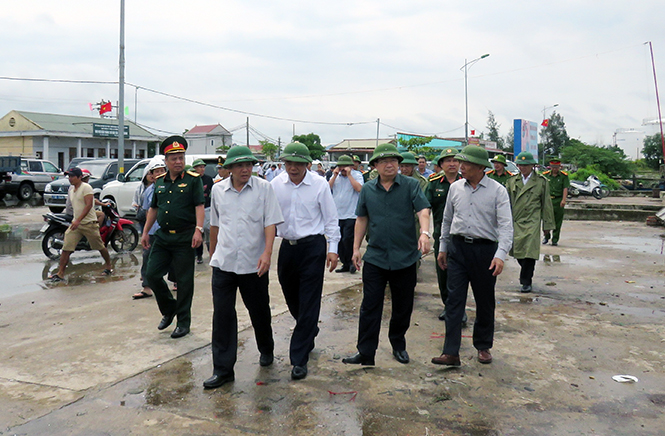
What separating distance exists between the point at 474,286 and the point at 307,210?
1533mm

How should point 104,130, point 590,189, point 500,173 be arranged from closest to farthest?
point 500,173
point 590,189
point 104,130

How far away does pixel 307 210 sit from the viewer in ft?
15.1

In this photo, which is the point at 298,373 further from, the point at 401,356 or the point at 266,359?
the point at 401,356

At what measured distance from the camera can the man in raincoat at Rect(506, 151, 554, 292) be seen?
754cm

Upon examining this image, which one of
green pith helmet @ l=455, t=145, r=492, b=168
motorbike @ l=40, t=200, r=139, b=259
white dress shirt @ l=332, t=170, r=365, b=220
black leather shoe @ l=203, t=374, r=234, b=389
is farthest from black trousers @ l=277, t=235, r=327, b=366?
motorbike @ l=40, t=200, r=139, b=259

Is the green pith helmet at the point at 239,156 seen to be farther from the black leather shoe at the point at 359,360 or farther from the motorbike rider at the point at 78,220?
the motorbike rider at the point at 78,220

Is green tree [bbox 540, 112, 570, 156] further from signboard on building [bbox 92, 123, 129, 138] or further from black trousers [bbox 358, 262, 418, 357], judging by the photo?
black trousers [bbox 358, 262, 418, 357]

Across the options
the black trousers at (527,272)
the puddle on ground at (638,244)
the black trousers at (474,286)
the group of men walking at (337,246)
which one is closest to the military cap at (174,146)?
the group of men walking at (337,246)

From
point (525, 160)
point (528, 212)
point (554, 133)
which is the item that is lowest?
point (528, 212)

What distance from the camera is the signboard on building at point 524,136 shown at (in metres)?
47.2

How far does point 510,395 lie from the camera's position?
4078 mm

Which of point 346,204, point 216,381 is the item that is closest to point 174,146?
point 216,381

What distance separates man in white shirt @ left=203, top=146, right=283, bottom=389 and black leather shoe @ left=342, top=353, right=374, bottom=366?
949 millimetres

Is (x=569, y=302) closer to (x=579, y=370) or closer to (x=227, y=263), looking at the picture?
(x=579, y=370)
